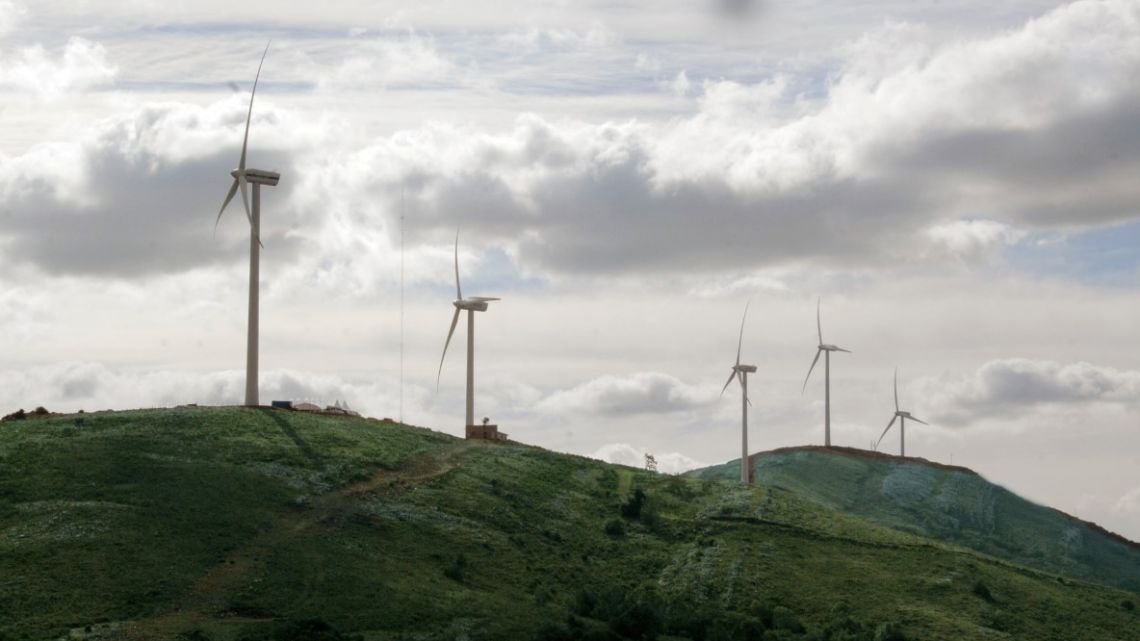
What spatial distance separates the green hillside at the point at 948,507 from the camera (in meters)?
166

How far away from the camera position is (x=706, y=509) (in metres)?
137

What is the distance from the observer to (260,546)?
101375 mm

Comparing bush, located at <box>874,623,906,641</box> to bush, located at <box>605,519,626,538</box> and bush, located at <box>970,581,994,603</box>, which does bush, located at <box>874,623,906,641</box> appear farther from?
bush, located at <box>605,519,626,538</box>

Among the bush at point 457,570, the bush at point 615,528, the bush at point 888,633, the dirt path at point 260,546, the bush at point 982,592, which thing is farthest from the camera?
the bush at point 615,528

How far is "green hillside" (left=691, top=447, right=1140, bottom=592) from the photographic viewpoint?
16588cm

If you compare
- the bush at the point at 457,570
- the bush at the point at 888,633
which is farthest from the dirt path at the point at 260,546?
the bush at the point at 888,633

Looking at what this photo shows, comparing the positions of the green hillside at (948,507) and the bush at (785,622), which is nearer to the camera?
the bush at (785,622)

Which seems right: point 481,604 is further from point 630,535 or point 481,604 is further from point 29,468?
point 29,468

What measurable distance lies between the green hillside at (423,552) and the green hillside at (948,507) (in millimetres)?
23840

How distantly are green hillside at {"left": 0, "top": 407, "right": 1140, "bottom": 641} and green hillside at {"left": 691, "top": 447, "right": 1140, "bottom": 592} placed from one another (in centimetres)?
2384

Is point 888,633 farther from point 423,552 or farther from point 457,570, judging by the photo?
point 423,552

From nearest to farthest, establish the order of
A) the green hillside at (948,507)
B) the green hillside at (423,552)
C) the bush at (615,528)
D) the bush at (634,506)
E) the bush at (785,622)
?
the green hillside at (423,552) → the bush at (785,622) → the bush at (615,528) → the bush at (634,506) → the green hillside at (948,507)

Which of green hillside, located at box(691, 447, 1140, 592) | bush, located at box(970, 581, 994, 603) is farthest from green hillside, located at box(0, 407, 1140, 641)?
green hillside, located at box(691, 447, 1140, 592)

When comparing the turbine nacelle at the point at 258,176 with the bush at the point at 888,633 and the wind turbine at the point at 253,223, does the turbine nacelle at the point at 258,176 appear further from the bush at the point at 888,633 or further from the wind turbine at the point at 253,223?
the bush at the point at 888,633
